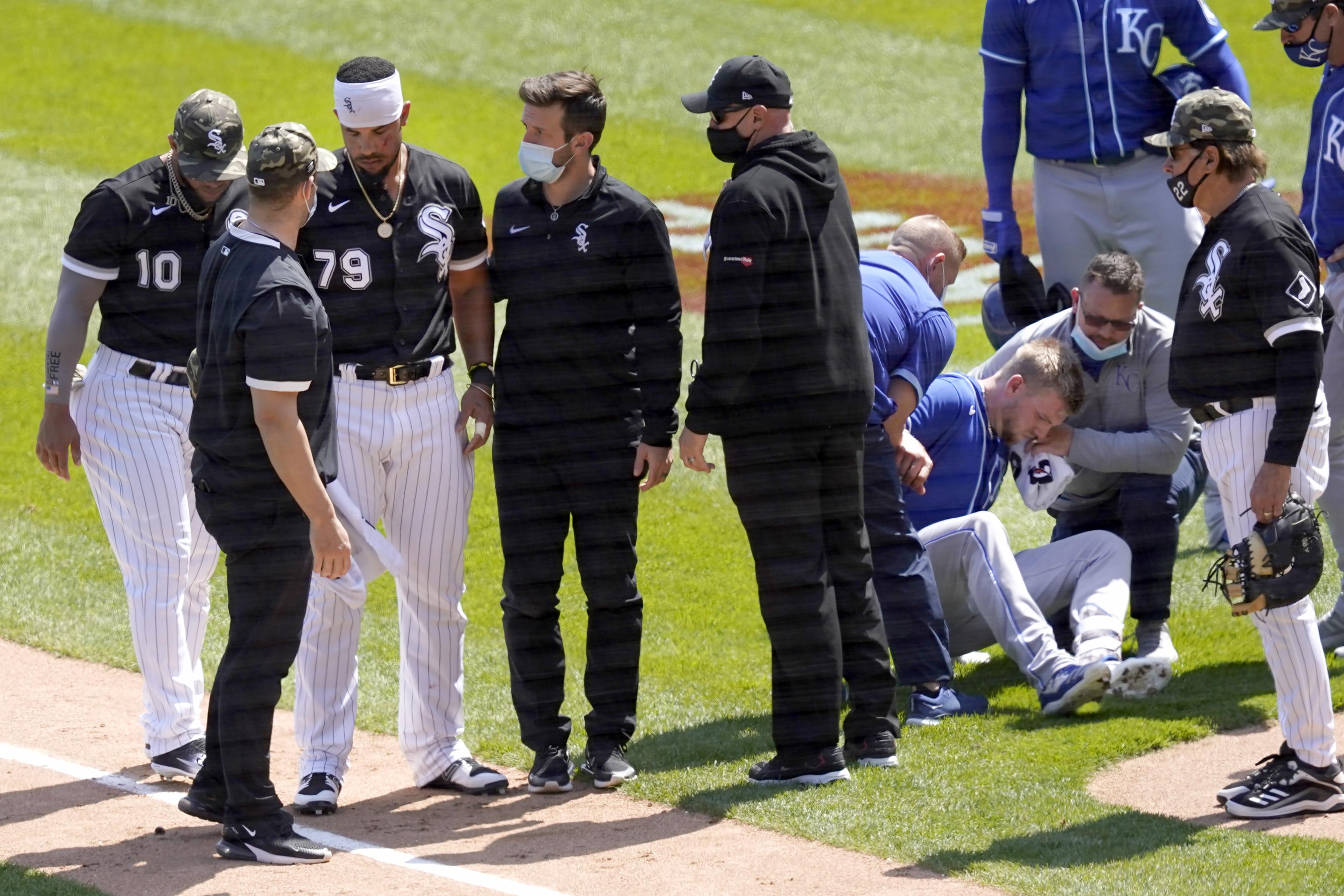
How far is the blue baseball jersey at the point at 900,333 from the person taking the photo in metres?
5.80

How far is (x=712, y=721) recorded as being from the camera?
622 cm

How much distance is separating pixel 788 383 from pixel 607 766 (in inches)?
53.8

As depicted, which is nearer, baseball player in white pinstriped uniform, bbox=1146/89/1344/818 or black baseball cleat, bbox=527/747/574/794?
baseball player in white pinstriped uniform, bbox=1146/89/1344/818

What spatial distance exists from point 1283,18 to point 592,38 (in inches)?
636

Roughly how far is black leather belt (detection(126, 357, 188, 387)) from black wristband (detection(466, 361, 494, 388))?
915 mm

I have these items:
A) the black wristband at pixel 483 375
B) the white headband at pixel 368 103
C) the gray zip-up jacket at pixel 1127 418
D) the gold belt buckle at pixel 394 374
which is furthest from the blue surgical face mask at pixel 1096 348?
the white headband at pixel 368 103

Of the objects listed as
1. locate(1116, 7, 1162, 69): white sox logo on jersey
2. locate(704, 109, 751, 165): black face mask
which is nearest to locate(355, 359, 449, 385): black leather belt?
locate(704, 109, 751, 165): black face mask

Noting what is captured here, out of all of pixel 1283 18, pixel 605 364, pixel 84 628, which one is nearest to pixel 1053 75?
pixel 1283 18

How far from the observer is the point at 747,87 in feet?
Result: 16.6

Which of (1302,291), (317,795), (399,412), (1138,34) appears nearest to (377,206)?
(399,412)

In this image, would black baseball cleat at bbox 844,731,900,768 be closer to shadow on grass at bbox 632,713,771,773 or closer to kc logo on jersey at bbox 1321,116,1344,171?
shadow on grass at bbox 632,713,771,773

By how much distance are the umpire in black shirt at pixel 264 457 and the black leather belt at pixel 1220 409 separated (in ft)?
8.40

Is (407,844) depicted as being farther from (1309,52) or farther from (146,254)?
(1309,52)

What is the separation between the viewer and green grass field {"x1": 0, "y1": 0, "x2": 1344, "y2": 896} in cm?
491
